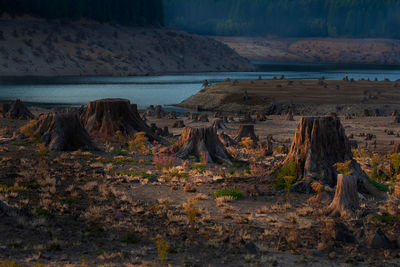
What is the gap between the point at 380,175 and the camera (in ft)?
59.0

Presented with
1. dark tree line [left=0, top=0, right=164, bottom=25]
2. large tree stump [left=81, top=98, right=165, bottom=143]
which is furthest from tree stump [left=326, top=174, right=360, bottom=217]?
dark tree line [left=0, top=0, right=164, bottom=25]

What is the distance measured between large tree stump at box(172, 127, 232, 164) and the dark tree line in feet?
486

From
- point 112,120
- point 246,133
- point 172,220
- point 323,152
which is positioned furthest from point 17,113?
point 172,220

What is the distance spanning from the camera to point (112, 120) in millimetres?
24656

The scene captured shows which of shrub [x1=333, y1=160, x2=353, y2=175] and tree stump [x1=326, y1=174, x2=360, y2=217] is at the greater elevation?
shrub [x1=333, y1=160, x2=353, y2=175]

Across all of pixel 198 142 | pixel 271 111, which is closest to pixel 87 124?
pixel 198 142

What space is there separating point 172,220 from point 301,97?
56.9 m

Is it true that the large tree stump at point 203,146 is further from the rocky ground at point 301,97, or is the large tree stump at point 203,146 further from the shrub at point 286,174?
the rocky ground at point 301,97

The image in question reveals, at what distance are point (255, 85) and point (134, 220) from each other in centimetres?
6705

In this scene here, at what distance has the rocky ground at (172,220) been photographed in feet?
Result: 31.2

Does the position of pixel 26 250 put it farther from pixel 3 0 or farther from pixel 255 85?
pixel 3 0

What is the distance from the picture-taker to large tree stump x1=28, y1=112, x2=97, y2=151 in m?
20.9

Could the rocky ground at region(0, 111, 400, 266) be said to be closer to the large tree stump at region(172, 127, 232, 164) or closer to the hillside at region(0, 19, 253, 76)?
the large tree stump at region(172, 127, 232, 164)

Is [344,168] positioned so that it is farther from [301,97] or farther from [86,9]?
[86,9]
